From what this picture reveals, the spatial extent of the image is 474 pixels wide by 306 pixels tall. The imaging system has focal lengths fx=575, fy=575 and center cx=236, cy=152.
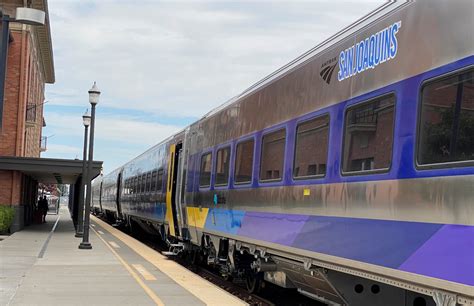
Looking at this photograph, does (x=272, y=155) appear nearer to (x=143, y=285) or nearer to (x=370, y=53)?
(x=370, y=53)

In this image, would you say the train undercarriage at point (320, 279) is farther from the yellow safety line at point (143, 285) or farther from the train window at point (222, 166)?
the yellow safety line at point (143, 285)

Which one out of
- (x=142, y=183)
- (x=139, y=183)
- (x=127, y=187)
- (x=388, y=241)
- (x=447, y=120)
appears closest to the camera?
(x=447, y=120)

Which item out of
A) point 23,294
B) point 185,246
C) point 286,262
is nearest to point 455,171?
point 286,262

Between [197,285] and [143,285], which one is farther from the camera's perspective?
[197,285]

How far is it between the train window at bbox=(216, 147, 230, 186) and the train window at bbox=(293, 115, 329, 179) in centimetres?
314

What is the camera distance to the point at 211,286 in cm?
1009

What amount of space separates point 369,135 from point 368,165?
293 millimetres

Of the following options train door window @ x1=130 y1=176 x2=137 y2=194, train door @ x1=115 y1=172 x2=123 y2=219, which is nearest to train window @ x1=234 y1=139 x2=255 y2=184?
train door window @ x1=130 y1=176 x2=137 y2=194

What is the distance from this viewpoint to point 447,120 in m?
4.39

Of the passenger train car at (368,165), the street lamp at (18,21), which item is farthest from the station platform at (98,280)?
the street lamp at (18,21)

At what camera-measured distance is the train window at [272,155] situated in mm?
7586

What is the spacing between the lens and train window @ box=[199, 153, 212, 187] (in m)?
11.4

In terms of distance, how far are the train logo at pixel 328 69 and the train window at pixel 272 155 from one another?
1.20m

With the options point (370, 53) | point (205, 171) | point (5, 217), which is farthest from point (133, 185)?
point (370, 53)
